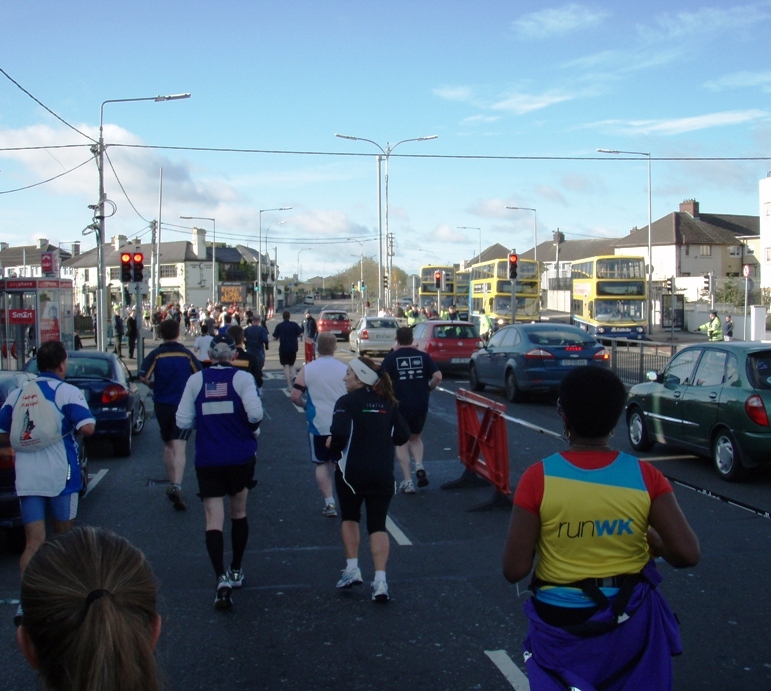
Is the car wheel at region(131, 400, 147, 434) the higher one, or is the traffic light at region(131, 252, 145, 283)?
the traffic light at region(131, 252, 145, 283)

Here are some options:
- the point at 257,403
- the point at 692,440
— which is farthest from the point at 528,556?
the point at 692,440

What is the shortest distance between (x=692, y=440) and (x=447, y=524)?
3.96 m

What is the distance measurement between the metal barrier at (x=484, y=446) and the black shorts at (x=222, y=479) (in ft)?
10.5

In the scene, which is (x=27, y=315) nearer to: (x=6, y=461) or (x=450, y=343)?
(x=450, y=343)

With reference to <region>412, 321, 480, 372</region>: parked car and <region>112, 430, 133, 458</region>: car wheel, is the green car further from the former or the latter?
<region>412, 321, 480, 372</region>: parked car

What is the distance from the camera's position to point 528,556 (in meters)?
3.04

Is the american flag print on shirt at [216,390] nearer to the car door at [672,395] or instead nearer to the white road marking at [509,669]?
the white road marking at [509,669]

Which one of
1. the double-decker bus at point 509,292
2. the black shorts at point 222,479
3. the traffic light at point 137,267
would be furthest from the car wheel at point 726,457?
the double-decker bus at point 509,292

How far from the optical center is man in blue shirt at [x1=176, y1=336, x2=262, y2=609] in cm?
598

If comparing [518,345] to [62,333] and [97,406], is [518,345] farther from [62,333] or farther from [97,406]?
[62,333]

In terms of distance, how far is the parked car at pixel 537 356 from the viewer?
686 inches

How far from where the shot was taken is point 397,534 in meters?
7.84

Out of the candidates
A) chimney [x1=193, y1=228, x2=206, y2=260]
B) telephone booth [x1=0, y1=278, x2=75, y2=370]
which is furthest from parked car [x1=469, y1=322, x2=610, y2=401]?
chimney [x1=193, y1=228, x2=206, y2=260]

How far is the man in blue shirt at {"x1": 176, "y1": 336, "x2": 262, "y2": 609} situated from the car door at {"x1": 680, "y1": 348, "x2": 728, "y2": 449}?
20.0 ft
